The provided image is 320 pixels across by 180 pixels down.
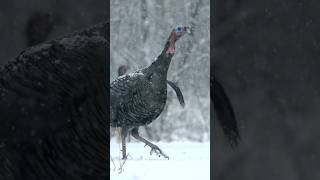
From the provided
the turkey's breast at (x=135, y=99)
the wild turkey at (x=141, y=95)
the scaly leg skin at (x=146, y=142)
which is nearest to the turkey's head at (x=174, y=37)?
the wild turkey at (x=141, y=95)

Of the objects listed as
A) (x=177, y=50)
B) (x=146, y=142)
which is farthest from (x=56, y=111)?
(x=177, y=50)

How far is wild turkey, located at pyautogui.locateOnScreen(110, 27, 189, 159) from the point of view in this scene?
5.73 ft

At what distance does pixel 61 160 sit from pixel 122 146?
500 millimetres

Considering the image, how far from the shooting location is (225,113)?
4.47 ft

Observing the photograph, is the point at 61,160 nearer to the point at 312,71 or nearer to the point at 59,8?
the point at 59,8

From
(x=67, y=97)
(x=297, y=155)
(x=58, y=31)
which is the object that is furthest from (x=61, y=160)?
(x=297, y=155)

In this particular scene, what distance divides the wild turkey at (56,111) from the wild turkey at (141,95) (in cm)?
38

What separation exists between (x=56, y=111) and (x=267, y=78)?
2.01 ft

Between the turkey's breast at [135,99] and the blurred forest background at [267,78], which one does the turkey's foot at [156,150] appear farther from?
the blurred forest background at [267,78]

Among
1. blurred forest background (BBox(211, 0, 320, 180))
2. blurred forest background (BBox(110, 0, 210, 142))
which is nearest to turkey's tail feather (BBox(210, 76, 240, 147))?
blurred forest background (BBox(211, 0, 320, 180))

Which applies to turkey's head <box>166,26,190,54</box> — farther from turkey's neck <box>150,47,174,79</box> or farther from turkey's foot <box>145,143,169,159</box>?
turkey's foot <box>145,143,169,159</box>

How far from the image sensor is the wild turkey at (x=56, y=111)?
1309 millimetres

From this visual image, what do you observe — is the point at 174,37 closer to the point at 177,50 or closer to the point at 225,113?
the point at 177,50

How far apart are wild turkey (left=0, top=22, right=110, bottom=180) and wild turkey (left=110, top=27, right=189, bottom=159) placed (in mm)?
382
